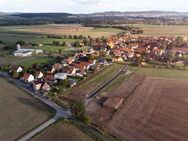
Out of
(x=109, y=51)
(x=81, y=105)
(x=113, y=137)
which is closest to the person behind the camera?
(x=113, y=137)

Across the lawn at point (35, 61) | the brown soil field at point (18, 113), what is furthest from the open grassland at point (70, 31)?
the brown soil field at point (18, 113)

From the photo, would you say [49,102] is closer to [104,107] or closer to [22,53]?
[104,107]

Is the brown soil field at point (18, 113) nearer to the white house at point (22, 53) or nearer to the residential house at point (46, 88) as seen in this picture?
the residential house at point (46, 88)

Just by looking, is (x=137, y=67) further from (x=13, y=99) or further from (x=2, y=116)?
(x=2, y=116)

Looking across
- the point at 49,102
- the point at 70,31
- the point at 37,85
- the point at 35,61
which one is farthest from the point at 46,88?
the point at 70,31

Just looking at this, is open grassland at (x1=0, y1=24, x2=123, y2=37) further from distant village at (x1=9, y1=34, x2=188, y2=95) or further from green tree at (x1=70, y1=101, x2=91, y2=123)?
green tree at (x1=70, y1=101, x2=91, y2=123)

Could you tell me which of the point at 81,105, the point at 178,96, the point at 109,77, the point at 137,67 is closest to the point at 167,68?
the point at 137,67
